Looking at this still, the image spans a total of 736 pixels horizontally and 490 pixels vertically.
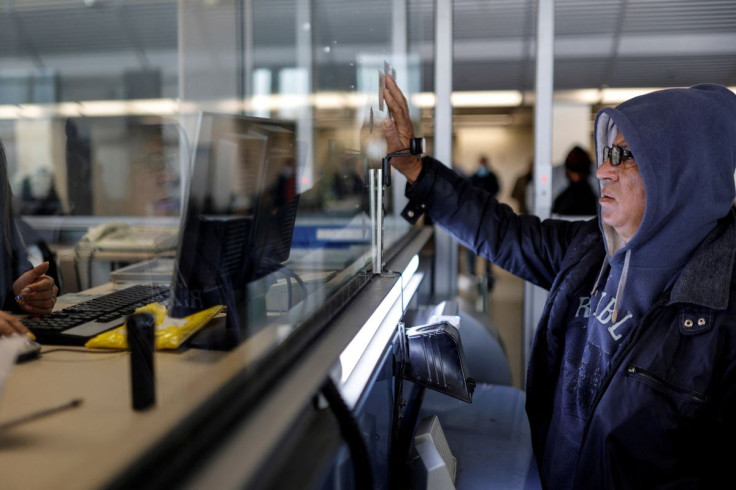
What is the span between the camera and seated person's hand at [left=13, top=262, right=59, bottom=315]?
1541 mm

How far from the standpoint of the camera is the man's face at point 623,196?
1.71 meters

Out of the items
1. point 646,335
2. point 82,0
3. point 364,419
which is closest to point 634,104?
point 646,335

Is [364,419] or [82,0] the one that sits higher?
[82,0]

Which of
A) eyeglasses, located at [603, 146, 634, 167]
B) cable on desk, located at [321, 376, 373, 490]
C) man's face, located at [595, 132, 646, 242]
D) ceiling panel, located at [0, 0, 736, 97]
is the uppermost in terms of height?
ceiling panel, located at [0, 0, 736, 97]

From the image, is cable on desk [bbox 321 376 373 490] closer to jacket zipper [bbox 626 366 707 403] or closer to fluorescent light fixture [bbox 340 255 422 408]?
fluorescent light fixture [bbox 340 255 422 408]

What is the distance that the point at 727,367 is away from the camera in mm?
1416

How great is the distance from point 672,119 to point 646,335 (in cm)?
53

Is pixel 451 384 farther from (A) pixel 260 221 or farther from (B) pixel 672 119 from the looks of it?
(B) pixel 672 119

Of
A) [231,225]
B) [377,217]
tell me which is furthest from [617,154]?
[231,225]

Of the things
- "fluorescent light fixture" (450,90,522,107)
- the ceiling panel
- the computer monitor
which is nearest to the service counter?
the computer monitor

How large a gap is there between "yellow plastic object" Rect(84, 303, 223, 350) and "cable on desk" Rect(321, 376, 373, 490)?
0.41m

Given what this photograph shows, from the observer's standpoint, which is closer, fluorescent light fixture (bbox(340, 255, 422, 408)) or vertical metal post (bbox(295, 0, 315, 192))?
fluorescent light fixture (bbox(340, 255, 422, 408))

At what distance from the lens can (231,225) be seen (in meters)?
1.33

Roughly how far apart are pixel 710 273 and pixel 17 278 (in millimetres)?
1626
